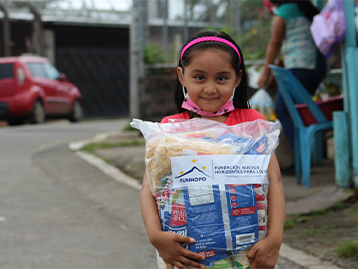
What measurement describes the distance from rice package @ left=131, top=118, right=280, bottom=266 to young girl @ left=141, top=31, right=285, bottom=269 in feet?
0.12

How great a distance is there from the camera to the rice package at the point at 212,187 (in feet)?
5.16

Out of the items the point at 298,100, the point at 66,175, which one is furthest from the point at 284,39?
the point at 66,175

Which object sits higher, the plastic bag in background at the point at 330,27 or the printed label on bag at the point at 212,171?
the plastic bag in background at the point at 330,27

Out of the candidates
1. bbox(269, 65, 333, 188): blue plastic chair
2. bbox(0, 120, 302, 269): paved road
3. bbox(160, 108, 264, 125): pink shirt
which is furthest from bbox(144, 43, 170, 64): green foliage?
bbox(160, 108, 264, 125): pink shirt

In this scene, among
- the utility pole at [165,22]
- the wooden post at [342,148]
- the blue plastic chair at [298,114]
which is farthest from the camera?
the utility pole at [165,22]

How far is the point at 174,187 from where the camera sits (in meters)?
1.61

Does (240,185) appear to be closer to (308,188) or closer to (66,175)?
(308,188)

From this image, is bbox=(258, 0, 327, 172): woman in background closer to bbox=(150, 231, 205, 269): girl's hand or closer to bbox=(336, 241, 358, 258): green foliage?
bbox=(336, 241, 358, 258): green foliage

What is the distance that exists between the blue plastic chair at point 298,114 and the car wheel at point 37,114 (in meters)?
10.6

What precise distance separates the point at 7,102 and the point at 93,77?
6.25 meters

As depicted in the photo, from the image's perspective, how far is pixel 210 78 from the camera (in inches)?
68.4

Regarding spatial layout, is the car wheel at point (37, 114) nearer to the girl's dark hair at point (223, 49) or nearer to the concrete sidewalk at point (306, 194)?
the concrete sidewalk at point (306, 194)

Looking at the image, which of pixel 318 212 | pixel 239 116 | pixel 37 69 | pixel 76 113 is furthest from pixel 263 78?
pixel 76 113

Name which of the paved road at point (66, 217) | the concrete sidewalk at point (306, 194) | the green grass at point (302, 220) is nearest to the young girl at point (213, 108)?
the concrete sidewalk at point (306, 194)
